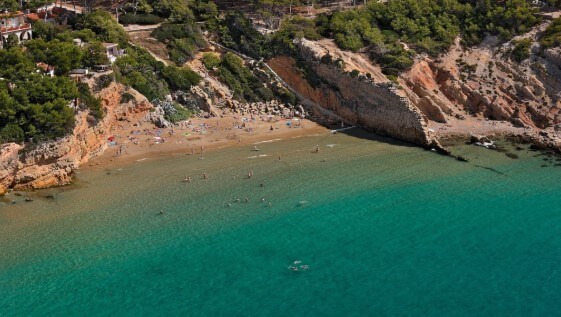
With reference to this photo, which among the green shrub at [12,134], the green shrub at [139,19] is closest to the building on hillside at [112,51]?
the green shrub at [139,19]

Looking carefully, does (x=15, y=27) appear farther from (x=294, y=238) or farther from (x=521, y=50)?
(x=521, y=50)

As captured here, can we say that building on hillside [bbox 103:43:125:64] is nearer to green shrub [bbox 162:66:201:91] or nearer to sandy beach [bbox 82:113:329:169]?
green shrub [bbox 162:66:201:91]

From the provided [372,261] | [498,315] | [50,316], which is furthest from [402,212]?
[50,316]

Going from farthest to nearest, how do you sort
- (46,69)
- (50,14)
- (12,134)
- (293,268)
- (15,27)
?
(50,14) < (15,27) < (46,69) < (12,134) < (293,268)

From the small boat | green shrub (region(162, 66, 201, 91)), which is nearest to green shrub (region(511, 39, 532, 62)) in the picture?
green shrub (region(162, 66, 201, 91))

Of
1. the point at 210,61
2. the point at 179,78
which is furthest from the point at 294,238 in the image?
the point at 210,61

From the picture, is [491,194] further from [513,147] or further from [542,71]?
[542,71]
